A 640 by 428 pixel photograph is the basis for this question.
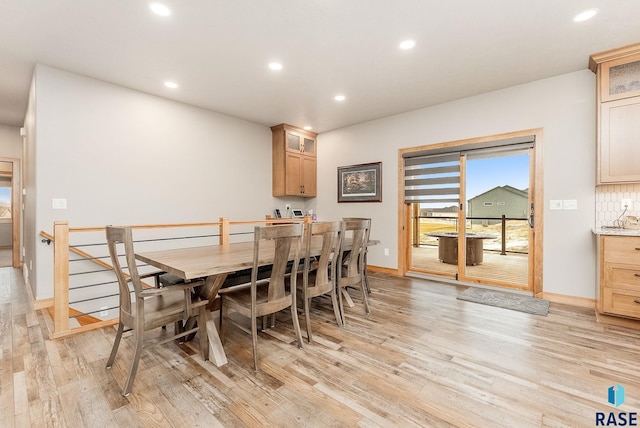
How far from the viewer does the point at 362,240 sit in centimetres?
300

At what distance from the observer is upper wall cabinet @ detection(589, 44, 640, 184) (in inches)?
110

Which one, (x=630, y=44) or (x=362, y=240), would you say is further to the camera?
(x=362, y=240)

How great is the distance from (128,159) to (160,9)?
217 cm

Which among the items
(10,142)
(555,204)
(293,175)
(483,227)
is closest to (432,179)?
(555,204)

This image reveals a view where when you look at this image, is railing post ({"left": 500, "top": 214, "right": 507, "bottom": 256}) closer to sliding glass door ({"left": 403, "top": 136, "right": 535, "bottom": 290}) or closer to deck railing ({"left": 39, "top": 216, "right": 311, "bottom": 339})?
sliding glass door ({"left": 403, "top": 136, "right": 535, "bottom": 290})

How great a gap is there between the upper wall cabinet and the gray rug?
1.46 metres

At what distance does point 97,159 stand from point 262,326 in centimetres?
291

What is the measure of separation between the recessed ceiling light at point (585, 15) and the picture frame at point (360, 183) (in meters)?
2.95

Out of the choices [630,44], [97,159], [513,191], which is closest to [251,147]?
[97,159]

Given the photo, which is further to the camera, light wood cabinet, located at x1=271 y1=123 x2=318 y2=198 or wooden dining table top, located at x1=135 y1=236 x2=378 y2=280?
light wood cabinet, located at x1=271 y1=123 x2=318 y2=198

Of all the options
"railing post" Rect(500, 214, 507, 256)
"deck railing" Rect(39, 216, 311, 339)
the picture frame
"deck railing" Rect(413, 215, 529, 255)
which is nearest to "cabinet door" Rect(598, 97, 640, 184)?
"deck railing" Rect(413, 215, 529, 255)

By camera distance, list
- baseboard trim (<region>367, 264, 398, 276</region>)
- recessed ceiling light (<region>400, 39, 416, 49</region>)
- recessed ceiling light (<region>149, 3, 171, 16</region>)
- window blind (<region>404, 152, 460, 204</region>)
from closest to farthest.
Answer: recessed ceiling light (<region>149, 3, 171, 16</region>) < recessed ceiling light (<region>400, 39, 416, 49</region>) < window blind (<region>404, 152, 460, 204</region>) < baseboard trim (<region>367, 264, 398, 276</region>)

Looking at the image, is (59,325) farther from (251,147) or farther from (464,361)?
(251,147)

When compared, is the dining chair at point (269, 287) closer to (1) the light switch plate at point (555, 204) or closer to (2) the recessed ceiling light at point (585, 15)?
(2) the recessed ceiling light at point (585, 15)
